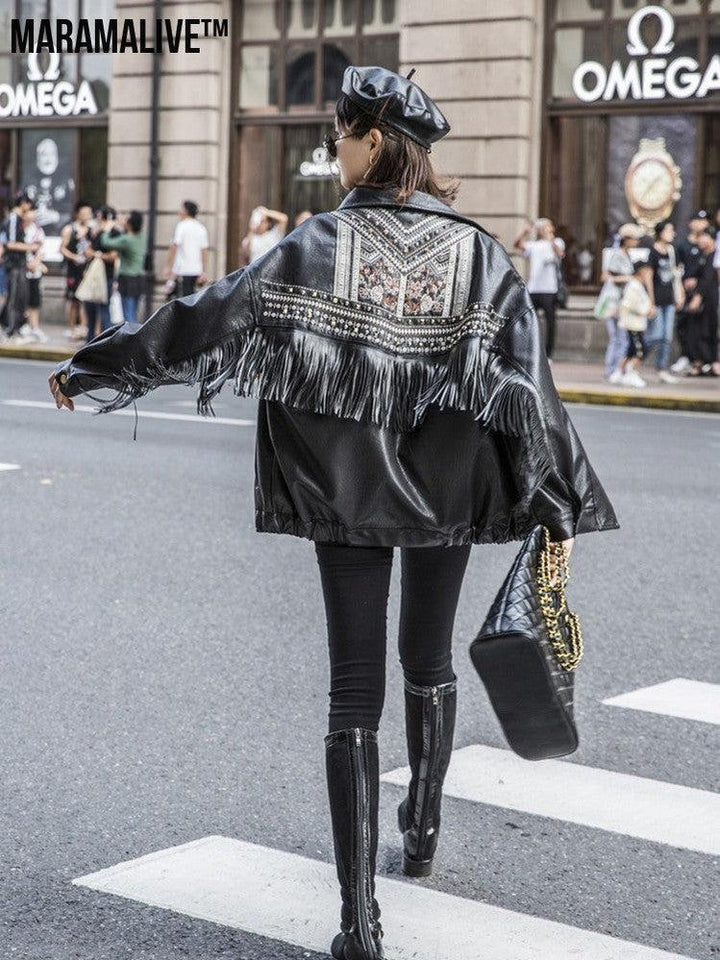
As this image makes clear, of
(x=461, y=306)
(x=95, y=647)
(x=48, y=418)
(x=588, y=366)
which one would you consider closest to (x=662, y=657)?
(x=95, y=647)

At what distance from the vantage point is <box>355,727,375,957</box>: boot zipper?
350cm

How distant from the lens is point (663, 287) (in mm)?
19094

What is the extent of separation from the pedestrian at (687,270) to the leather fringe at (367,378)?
1651 centimetres

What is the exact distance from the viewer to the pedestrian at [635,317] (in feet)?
59.8

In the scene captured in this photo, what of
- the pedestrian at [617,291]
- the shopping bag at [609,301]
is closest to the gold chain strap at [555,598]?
the pedestrian at [617,291]

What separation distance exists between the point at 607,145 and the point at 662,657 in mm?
16533

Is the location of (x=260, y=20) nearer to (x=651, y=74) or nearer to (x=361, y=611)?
(x=651, y=74)

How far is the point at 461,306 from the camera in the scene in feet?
11.5

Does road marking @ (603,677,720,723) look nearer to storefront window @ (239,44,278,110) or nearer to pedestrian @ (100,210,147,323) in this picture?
pedestrian @ (100,210,147,323)

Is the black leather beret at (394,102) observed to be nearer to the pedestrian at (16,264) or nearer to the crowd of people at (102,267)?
the crowd of people at (102,267)

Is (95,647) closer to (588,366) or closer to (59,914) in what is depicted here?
(59,914)

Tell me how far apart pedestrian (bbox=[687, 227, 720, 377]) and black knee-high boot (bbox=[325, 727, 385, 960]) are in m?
16.6

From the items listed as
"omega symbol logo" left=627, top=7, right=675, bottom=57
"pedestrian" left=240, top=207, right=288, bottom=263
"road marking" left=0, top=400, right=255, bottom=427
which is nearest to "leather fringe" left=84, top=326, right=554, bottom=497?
"road marking" left=0, top=400, right=255, bottom=427

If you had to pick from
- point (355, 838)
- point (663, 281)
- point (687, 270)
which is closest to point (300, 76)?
point (687, 270)
